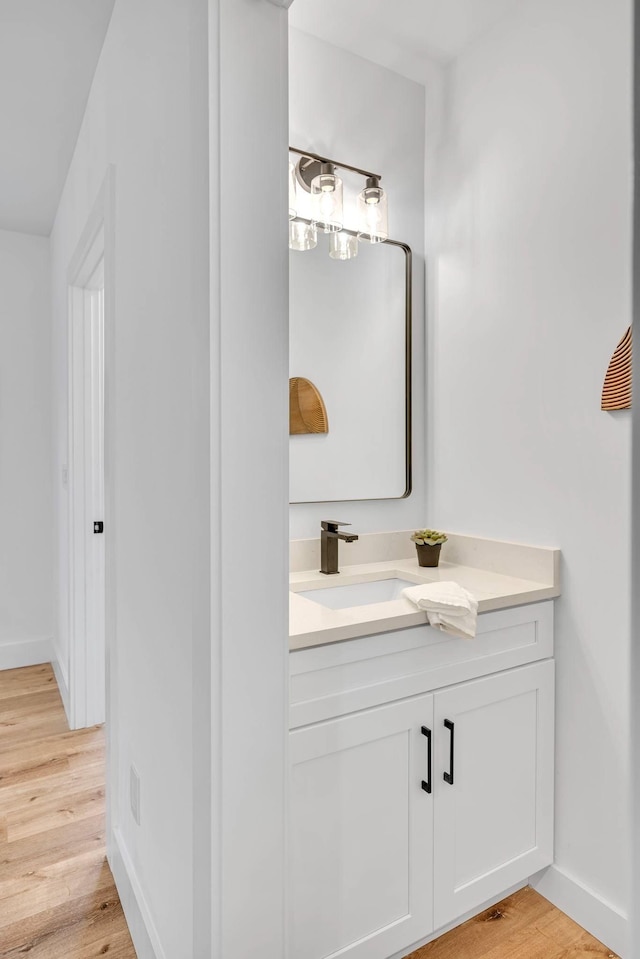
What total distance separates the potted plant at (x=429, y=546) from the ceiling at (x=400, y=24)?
1.64 metres

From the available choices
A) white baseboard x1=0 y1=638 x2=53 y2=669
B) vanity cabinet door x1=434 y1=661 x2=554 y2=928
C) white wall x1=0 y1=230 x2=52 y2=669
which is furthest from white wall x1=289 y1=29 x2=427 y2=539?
white baseboard x1=0 y1=638 x2=53 y2=669

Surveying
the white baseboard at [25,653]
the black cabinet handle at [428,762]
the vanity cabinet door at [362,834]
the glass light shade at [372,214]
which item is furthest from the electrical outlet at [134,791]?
the white baseboard at [25,653]

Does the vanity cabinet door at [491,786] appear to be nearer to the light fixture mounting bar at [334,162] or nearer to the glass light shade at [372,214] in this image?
the glass light shade at [372,214]

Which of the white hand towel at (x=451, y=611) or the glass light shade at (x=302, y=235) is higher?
the glass light shade at (x=302, y=235)

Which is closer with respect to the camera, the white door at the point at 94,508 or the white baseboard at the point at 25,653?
the white door at the point at 94,508

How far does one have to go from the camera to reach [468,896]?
60.0 inches

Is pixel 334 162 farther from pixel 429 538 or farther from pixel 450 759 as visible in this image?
pixel 450 759

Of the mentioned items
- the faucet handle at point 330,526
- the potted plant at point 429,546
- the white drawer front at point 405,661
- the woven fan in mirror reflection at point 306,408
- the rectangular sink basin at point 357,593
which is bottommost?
the white drawer front at point 405,661

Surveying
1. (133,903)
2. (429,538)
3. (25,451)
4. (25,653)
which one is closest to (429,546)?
(429,538)

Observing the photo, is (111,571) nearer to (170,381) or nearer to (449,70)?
(170,381)

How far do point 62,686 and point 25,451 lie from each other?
4.34 feet

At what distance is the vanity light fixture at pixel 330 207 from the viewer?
1903 millimetres

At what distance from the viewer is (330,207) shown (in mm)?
1921

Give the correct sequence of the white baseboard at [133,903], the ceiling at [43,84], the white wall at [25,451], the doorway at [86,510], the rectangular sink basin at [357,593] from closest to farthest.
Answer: the white baseboard at [133,903] → the ceiling at [43,84] → the rectangular sink basin at [357,593] → the doorway at [86,510] → the white wall at [25,451]
